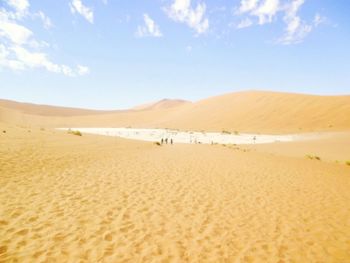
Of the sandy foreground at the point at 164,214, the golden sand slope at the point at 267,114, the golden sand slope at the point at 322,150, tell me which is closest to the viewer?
the sandy foreground at the point at 164,214

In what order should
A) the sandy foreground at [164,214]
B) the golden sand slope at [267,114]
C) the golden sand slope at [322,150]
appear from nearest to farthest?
the sandy foreground at [164,214] → the golden sand slope at [322,150] → the golden sand slope at [267,114]

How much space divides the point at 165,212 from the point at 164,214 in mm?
127

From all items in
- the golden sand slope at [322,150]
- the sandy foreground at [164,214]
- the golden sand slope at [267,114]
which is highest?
the golden sand slope at [267,114]

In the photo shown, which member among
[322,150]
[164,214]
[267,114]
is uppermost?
[267,114]

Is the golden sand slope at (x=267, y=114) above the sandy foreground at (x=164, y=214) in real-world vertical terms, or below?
above

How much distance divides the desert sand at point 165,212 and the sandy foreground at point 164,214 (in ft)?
0.07

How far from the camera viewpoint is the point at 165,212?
6074 mm

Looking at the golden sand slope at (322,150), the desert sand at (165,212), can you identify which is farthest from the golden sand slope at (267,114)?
the desert sand at (165,212)

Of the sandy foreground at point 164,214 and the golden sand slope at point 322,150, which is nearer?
the sandy foreground at point 164,214

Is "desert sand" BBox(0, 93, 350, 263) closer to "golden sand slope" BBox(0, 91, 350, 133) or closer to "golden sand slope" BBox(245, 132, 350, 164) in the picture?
"golden sand slope" BBox(245, 132, 350, 164)

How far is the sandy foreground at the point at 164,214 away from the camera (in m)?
4.37

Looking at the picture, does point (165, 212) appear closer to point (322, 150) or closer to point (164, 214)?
point (164, 214)

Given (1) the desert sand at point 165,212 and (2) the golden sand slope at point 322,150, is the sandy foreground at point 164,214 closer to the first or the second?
(1) the desert sand at point 165,212

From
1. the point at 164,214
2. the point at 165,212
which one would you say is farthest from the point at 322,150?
the point at 164,214
